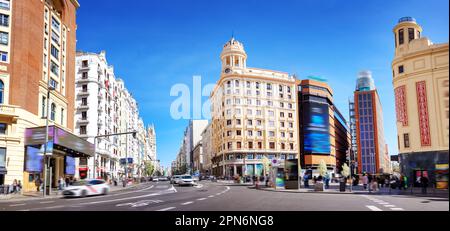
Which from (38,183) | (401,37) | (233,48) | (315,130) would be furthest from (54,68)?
(315,130)

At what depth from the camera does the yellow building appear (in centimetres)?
344

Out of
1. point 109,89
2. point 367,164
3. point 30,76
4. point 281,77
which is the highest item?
point 281,77

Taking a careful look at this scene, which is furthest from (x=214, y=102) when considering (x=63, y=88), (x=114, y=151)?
(x=63, y=88)

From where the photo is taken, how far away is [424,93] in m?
5.12

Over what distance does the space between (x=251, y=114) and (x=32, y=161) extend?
259ft

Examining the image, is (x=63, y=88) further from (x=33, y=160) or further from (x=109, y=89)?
(x=109, y=89)

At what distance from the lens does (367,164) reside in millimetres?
185625

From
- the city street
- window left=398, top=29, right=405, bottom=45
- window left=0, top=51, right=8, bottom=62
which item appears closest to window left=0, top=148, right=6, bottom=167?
window left=0, top=51, right=8, bottom=62

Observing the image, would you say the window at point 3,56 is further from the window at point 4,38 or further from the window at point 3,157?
the window at point 3,157

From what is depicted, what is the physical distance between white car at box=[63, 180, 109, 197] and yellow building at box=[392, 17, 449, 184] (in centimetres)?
2849

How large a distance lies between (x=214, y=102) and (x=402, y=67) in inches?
4934

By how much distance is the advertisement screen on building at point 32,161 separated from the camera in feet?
141

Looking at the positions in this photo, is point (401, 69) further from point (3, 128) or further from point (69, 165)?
point (69, 165)
